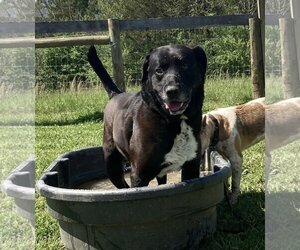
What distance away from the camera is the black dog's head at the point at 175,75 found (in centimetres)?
236

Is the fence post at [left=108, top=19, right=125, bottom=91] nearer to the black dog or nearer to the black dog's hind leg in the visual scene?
the black dog's hind leg

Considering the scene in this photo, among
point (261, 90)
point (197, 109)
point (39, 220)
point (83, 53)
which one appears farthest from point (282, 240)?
point (83, 53)

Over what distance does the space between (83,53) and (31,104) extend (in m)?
10.4

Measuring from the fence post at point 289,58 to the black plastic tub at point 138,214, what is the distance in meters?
0.67

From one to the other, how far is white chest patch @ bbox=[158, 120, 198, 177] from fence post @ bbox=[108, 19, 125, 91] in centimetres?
396

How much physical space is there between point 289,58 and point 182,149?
76 cm

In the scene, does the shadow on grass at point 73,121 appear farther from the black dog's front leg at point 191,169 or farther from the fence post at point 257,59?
the black dog's front leg at point 191,169

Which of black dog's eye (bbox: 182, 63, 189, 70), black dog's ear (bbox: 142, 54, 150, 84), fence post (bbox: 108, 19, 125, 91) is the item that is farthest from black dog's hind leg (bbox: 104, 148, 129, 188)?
fence post (bbox: 108, 19, 125, 91)

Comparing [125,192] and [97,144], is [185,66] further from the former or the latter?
[97,144]

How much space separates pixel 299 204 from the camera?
2.30 m

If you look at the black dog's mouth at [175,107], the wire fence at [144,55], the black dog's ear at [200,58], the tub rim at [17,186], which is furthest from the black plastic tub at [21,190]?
the wire fence at [144,55]

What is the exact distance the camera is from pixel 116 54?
22.1ft

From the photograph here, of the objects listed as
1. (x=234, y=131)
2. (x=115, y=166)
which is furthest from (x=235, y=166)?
(x=115, y=166)

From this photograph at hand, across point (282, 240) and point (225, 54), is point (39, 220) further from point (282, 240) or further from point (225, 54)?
point (225, 54)
